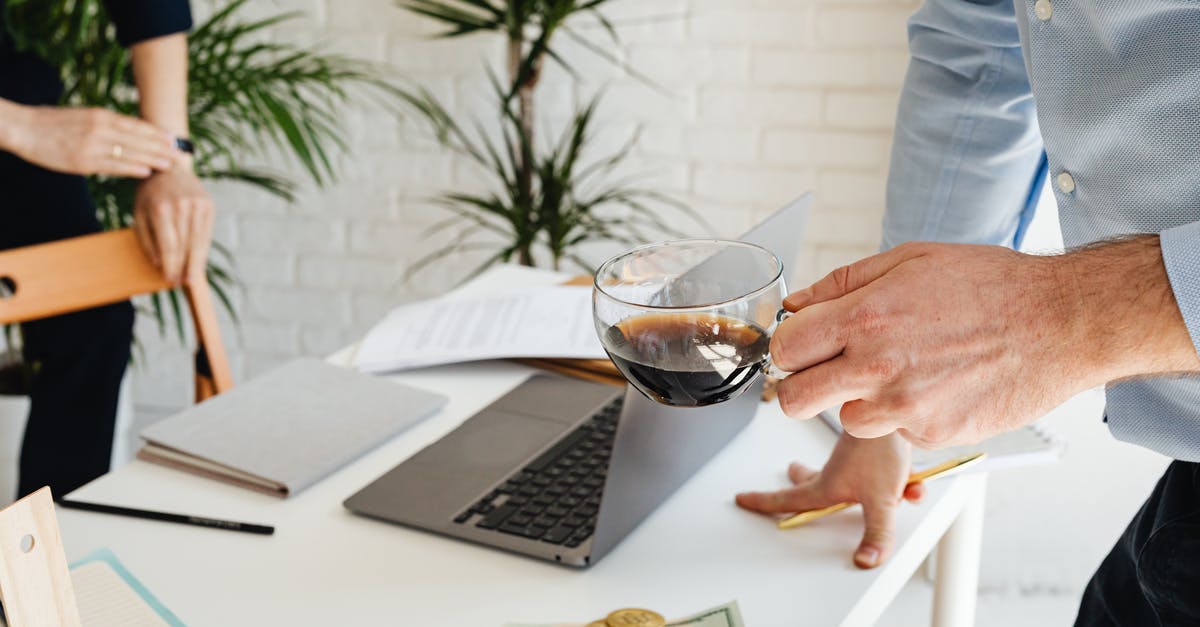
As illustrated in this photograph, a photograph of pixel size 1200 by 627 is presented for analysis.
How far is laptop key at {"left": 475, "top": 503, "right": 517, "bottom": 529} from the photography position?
3.19 feet

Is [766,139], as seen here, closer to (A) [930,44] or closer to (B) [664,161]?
(B) [664,161]

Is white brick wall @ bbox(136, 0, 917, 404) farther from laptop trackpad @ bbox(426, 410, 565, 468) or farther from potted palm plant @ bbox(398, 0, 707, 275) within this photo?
laptop trackpad @ bbox(426, 410, 565, 468)

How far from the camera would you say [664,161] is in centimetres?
267

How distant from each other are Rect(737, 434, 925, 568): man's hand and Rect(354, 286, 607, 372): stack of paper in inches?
14.3

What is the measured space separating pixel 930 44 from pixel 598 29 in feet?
4.92

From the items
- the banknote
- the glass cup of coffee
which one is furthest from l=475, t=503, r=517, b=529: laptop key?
the glass cup of coffee

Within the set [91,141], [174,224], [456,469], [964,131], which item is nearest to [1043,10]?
[964,131]

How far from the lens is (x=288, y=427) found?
1.16 metres

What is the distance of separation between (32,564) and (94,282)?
1009 millimetres

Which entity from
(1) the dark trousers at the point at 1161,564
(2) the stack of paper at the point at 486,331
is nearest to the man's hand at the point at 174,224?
Result: (2) the stack of paper at the point at 486,331

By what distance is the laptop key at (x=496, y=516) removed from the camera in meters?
0.97

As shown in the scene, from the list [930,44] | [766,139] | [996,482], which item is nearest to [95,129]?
[930,44]

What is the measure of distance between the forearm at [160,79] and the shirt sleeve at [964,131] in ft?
4.10

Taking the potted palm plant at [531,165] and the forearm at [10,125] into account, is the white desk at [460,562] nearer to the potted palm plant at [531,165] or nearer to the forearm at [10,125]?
the forearm at [10,125]
